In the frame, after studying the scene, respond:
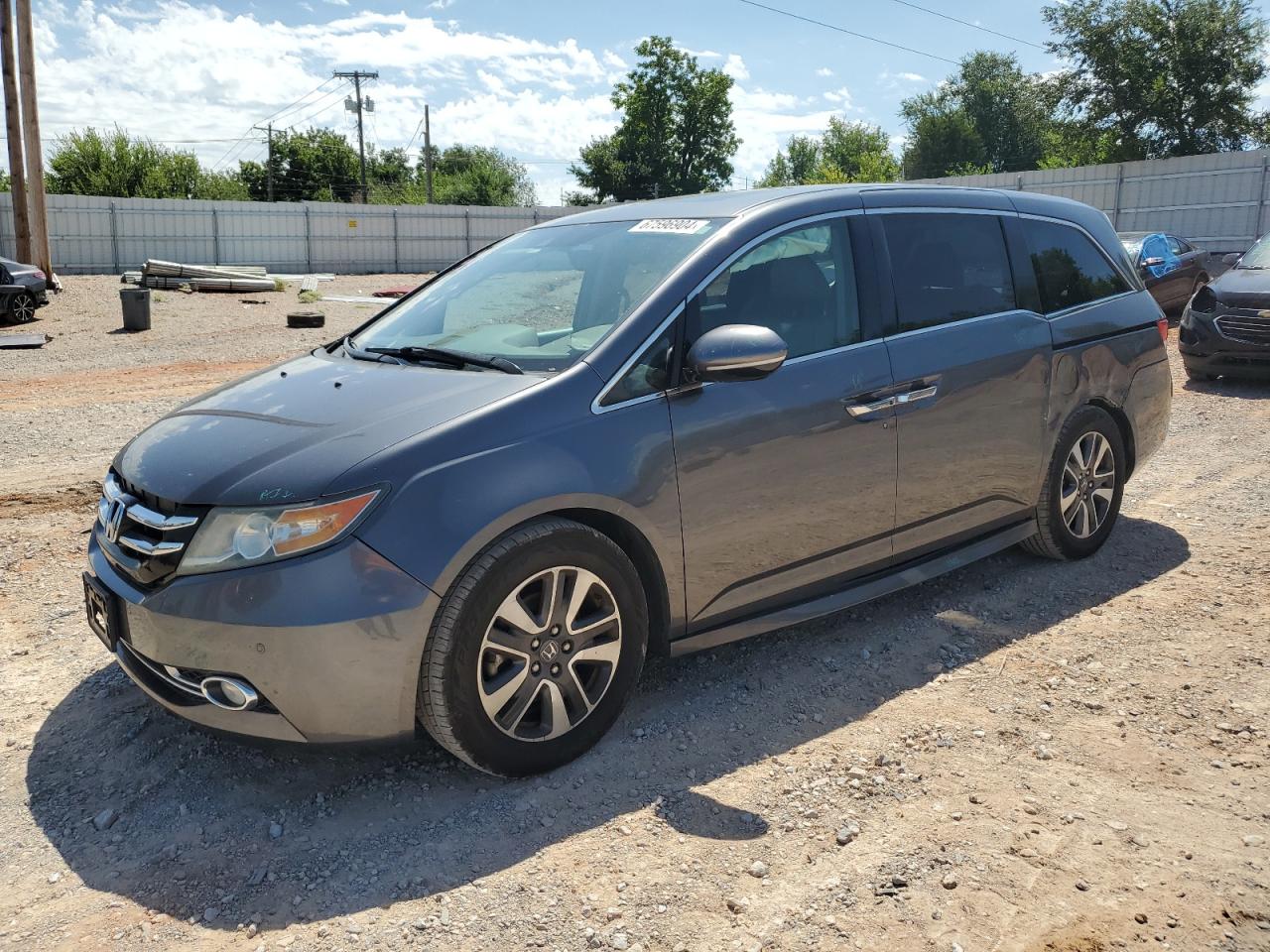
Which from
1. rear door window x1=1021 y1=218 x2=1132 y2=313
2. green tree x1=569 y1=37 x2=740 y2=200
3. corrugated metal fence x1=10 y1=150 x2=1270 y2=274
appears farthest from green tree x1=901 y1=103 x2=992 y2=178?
rear door window x1=1021 y1=218 x2=1132 y2=313

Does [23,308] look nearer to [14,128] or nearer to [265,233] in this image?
[14,128]

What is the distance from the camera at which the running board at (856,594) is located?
151 inches

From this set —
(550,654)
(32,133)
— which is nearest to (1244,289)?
(550,654)

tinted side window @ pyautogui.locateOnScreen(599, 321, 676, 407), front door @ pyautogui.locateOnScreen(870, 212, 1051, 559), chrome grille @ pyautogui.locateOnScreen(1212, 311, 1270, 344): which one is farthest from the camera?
chrome grille @ pyautogui.locateOnScreen(1212, 311, 1270, 344)

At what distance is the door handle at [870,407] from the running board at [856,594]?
0.70 m

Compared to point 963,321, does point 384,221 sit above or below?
above

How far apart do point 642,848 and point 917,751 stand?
1076 mm

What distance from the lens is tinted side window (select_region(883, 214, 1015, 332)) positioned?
4.45 m

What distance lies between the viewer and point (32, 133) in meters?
23.5

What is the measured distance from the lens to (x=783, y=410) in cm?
387

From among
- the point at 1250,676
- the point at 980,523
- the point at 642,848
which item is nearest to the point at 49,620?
the point at 642,848

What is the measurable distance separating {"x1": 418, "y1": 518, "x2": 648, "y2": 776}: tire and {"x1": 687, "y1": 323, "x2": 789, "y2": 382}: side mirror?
26.6 inches

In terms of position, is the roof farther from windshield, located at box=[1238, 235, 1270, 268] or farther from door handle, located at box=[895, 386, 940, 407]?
windshield, located at box=[1238, 235, 1270, 268]

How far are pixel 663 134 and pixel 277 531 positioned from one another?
65733mm
